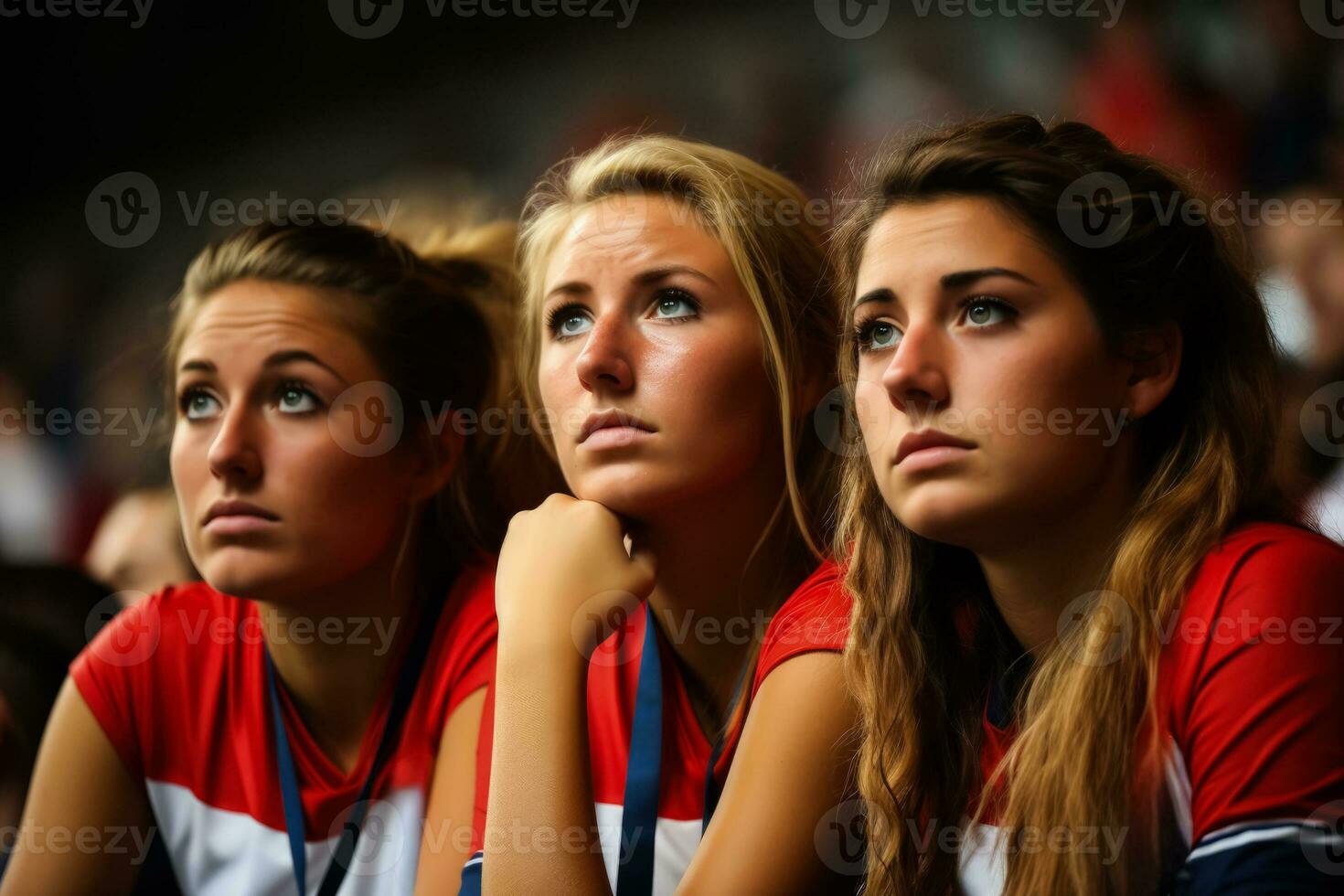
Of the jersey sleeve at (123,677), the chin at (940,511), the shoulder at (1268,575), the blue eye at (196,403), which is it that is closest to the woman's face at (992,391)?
the chin at (940,511)

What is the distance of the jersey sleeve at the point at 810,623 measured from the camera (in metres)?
1.08

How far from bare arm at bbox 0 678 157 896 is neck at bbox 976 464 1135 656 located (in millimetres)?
1023

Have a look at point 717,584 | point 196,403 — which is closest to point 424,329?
point 196,403

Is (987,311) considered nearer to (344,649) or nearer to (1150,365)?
(1150,365)

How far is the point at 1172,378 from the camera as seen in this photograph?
3.21 feet

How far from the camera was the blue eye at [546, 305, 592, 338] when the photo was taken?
1239mm

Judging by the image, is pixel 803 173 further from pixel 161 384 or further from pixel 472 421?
pixel 161 384

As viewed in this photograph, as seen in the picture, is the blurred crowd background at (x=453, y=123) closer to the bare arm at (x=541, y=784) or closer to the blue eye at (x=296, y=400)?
the blue eye at (x=296, y=400)

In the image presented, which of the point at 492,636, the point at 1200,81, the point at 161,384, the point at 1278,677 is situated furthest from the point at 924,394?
the point at 161,384

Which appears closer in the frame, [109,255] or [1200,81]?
[1200,81]

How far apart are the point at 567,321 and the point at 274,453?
0.36m

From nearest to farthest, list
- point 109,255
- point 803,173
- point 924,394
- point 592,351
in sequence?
point 924,394, point 592,351, point 803,173, point 109,255

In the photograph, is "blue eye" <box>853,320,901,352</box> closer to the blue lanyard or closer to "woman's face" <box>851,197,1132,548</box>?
"woman's face" <box>851,197,1132,548</box>

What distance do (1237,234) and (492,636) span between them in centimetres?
83
